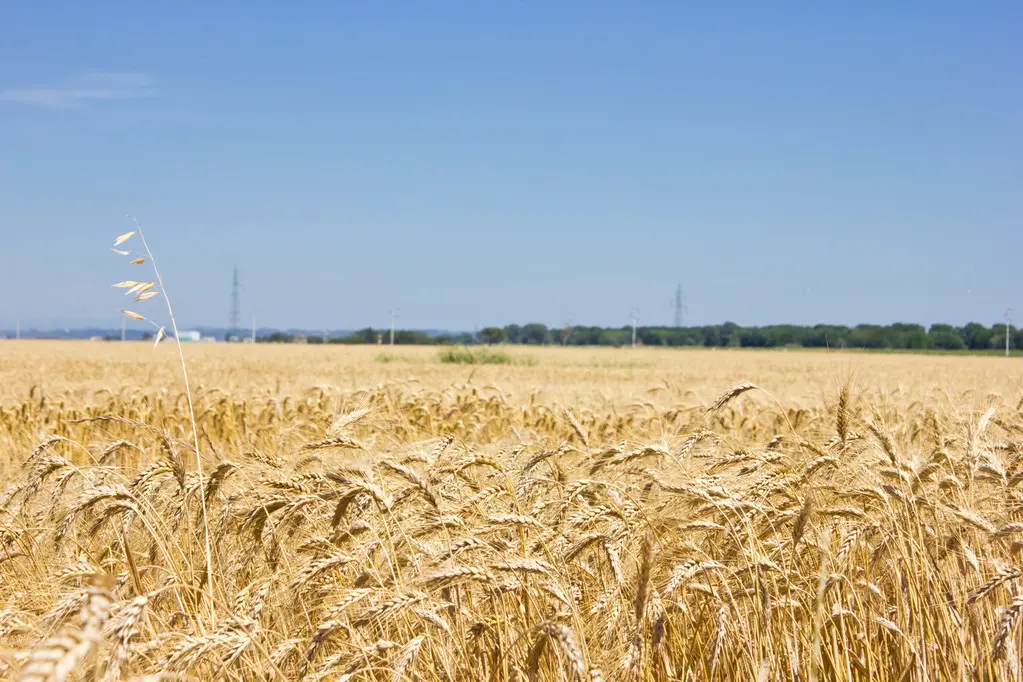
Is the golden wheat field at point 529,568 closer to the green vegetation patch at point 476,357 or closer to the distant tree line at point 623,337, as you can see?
the green vegetation patch at point 476,357

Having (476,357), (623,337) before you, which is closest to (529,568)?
(476,357)

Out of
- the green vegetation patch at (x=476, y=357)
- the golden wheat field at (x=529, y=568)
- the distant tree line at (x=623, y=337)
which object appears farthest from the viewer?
the distant tree line at (x=623, y=337)

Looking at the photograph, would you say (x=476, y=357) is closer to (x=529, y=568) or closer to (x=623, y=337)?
(x=529, y=568)

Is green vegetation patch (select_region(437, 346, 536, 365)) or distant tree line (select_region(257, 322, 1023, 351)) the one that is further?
distant tree line (select_region(257, 322, 1023, 351))

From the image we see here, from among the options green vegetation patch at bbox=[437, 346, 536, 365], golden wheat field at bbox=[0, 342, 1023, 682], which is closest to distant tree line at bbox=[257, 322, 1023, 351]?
green vegetation patch at bbox=[437, 346, 536, 365]

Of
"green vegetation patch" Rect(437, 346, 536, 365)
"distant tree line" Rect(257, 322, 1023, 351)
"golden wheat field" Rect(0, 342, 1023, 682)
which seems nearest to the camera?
"golden wheat field" Rect(0, 342, 1023, 682)

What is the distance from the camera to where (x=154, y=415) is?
27.0ft

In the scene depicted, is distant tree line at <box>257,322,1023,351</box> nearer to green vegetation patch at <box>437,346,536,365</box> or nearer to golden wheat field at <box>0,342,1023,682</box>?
green vegetation patch at <box>437,346,536,365</box>

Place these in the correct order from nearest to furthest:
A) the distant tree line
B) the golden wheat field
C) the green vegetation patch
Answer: the golden wheat field < the green vegetation patch < the distant tree line

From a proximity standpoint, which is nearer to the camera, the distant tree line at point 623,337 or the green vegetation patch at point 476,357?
the green vegetation patch at point 476,357

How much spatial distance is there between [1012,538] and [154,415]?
752 cm

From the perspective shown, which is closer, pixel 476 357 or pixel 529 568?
pixel 529 568

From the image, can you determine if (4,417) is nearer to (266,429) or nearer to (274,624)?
(266,429)

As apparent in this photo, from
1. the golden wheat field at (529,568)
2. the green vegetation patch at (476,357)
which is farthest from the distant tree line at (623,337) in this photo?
the golden wheat field at (529,568)
